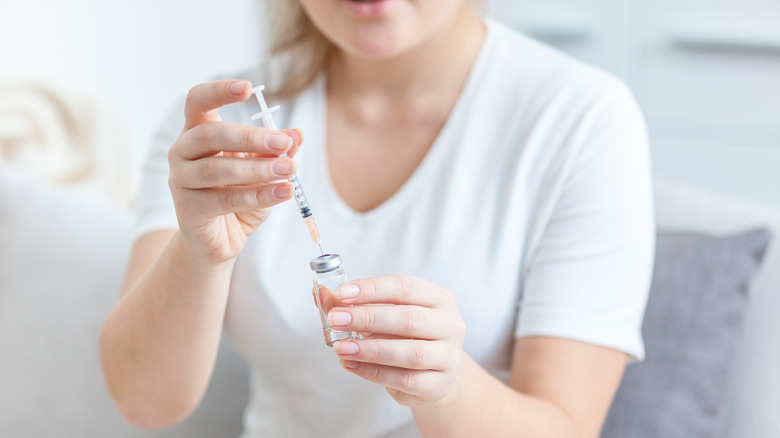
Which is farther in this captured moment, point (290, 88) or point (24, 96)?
point (24, 96)

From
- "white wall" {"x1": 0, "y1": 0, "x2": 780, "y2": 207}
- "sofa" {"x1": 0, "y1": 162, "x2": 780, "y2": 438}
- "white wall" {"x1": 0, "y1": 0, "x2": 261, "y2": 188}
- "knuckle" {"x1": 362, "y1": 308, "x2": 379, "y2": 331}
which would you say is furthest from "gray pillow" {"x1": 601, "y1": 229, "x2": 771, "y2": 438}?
"white wall" {"x1": 0, "y1": 0, "x2": 261, "y2": 188}

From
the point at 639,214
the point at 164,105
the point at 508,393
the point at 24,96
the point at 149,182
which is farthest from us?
the point at 164,105

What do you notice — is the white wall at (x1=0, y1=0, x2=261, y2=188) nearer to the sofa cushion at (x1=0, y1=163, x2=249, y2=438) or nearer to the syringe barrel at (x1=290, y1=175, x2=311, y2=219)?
the sofa cushion at (x1=0, y1=163, x2=249, y2=438)

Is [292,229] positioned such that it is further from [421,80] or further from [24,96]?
[24,96]

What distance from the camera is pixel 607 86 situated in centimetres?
96

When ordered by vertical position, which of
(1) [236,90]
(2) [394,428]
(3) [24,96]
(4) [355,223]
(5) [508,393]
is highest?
(1) [236,90]

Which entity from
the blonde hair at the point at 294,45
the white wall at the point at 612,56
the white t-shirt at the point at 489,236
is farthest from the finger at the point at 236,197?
the white wall at the point at 612,56

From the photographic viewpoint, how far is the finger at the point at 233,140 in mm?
580

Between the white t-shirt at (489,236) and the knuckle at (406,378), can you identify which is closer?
the knuckle at (406,378)

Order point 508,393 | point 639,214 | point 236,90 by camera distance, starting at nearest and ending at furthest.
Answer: point 236,90, point 508,393, point 639,214

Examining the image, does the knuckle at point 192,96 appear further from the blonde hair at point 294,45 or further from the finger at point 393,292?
the blonde hair at point 294,45

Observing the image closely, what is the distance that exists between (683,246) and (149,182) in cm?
65

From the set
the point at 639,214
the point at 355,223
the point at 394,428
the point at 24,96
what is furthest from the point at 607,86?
the point at 24,96

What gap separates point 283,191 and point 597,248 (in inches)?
16.2
